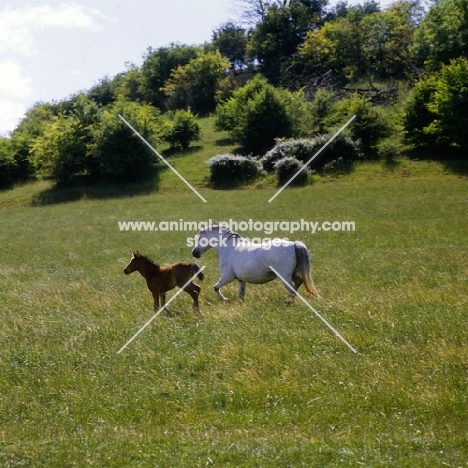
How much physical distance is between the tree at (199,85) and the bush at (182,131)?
957 inches

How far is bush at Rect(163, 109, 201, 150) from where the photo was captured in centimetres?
6225

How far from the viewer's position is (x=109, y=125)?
5362cm

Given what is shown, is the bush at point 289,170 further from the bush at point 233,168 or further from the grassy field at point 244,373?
the grassy field at point 244,373

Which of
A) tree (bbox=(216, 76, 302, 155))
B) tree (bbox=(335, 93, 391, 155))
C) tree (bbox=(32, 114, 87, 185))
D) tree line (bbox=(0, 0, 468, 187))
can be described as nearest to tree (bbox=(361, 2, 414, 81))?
tree line (bbox=(0, 0, 468, 187))

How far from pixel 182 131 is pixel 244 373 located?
184ft

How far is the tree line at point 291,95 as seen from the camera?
50.0 metres

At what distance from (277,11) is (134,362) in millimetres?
89379

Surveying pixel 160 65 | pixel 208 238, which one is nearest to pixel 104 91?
pixel 160 65

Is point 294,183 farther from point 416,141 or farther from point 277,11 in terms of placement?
point 277,11

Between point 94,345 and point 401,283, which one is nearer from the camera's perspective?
point 94,345

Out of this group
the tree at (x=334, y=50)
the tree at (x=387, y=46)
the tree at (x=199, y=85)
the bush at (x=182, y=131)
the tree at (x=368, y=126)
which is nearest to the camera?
the tree at (x=368, y=126)

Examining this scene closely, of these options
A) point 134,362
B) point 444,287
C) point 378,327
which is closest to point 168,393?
point 134,362

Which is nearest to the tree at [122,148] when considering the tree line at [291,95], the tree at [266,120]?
the tree line at [291,95]

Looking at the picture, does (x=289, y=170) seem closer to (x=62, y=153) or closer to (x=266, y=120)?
(x=266, y=120)
